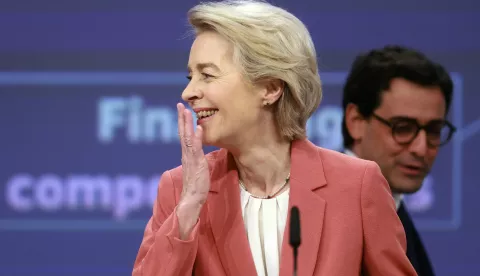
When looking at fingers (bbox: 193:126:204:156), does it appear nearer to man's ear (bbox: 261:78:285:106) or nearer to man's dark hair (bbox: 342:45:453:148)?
man's ear (bbox: 261:78:285:106)

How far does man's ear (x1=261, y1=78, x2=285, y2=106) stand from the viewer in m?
2.66

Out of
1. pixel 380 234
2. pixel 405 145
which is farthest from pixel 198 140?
pixel 405 145

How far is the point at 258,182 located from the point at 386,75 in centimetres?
103

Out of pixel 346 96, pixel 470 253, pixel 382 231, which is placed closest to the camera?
pixel 382 231

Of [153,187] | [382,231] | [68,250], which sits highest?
[382,231]

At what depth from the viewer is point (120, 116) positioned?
453 centimetres

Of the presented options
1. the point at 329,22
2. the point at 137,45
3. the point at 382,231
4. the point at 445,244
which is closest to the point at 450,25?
the point at 329,22

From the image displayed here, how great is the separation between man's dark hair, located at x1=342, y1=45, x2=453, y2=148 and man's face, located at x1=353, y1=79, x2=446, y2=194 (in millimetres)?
24

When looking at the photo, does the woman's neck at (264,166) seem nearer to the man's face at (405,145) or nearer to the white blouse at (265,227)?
the white blouse at (265,227)

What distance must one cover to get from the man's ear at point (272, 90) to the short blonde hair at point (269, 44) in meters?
0.02

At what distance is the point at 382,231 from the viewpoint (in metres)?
2.58

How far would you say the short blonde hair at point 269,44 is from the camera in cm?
260

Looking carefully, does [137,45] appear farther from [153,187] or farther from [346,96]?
[346,96]

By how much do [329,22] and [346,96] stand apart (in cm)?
99
